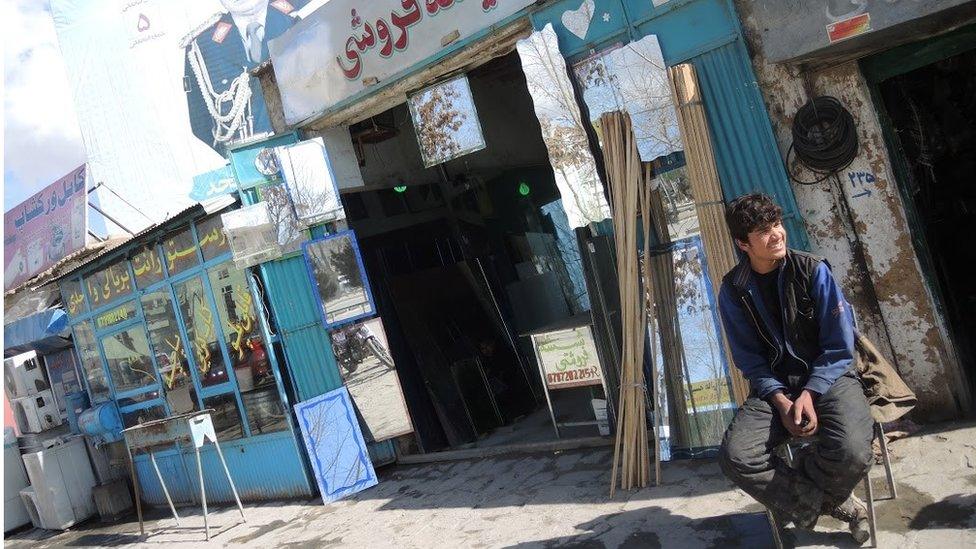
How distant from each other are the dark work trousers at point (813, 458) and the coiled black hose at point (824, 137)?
63.0 inches

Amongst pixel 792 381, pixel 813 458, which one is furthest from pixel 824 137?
pixel 813 458

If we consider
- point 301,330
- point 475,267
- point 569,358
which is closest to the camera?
point 569,358

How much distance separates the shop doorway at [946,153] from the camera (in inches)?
202

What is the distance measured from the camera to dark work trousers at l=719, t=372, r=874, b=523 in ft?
9.82

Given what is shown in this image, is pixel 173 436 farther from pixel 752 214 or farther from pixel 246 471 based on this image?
pixel 752 214

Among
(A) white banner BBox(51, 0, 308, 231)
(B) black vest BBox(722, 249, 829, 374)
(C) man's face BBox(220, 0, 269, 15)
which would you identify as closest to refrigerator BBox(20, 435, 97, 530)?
(B) black vest BBox(722, 249, 829, 374)

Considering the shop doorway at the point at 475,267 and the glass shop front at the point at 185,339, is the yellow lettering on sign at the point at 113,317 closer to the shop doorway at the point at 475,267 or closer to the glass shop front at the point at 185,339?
the glass shop front at the point at 185,339

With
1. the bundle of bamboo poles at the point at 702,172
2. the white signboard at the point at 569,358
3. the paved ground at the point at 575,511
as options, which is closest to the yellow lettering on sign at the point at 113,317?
the paved ground at the point at 575,511

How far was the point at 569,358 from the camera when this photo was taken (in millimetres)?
6129

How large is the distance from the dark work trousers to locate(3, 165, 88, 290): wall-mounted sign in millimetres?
8403

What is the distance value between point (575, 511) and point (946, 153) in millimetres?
3910

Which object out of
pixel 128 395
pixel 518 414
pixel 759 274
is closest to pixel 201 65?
pixel 128 395

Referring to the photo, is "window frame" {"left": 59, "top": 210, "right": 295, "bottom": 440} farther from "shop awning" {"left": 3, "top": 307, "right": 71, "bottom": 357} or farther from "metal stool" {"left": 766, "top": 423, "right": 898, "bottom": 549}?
"metal stool" {"left": 766, "top": 423, "right": 898, "bottom": 549}

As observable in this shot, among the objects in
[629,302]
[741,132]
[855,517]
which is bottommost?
[855,517]
